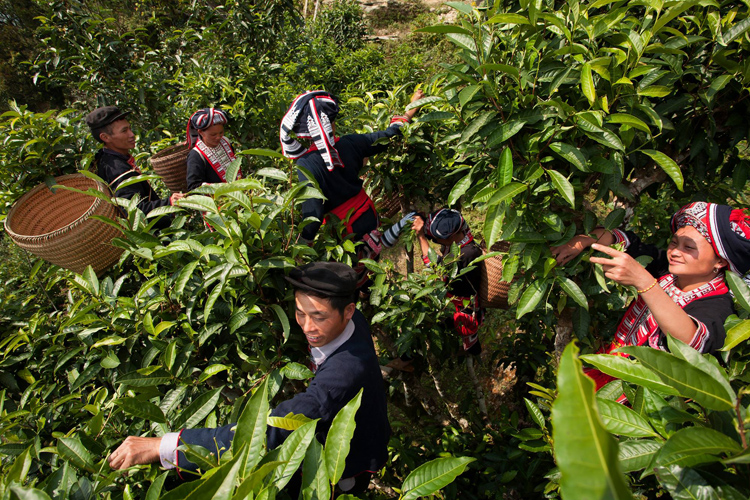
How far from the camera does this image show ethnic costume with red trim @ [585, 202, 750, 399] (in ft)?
4.59

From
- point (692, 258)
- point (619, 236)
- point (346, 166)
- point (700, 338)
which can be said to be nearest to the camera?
point (700, 338)

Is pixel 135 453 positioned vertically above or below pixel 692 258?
below

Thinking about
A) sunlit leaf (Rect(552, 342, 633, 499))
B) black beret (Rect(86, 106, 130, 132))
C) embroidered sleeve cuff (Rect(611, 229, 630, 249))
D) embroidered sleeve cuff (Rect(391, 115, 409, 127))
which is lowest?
black beret (Rect(86, 106, 130, 132))

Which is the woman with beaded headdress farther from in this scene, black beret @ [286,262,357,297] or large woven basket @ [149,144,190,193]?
large woven basket @ [149,144,190,193]

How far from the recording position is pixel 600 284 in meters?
1.49

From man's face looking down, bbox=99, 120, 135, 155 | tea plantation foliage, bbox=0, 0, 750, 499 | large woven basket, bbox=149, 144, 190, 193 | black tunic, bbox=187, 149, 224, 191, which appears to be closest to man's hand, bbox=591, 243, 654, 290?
tea plantation foliage, bbox=0, 0, 750, 499

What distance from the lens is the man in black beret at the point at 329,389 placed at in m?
1.23

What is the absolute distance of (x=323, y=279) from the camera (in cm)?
143

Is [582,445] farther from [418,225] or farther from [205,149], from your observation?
[205,149]

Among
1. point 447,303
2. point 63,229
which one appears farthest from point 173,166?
point 447,303

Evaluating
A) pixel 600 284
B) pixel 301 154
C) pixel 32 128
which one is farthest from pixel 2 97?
pixel 600 284

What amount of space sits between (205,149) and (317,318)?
2170mm

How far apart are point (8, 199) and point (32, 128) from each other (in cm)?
49

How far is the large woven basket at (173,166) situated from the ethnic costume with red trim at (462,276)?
6.71 feet
